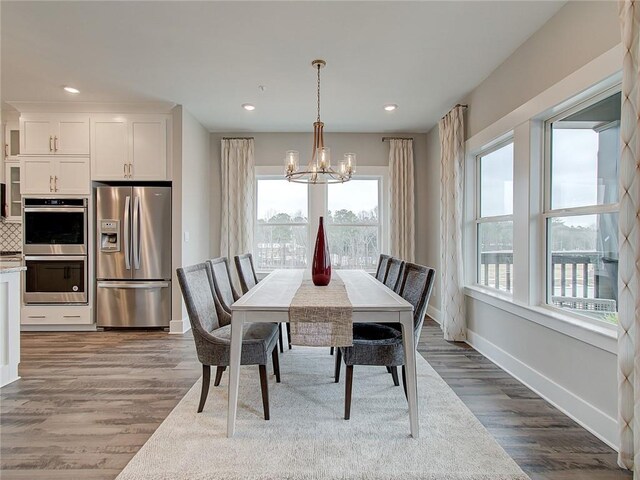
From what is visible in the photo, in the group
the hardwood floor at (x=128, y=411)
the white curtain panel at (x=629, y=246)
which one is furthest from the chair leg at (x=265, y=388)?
the white curtain panel at (x=629, y=246)

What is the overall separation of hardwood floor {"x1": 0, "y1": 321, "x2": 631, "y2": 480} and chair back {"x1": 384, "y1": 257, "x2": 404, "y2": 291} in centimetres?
83

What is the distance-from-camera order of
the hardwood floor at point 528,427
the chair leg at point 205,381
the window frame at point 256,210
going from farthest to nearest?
the window frame at point 256,210
the chair leg at point 205,381
the hardwood floor at point 528,427

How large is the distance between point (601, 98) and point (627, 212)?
0.93m

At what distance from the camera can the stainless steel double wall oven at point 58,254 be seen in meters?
4.13

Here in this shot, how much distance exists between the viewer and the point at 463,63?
311 cm

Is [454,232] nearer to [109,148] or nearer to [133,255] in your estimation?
[133,255]

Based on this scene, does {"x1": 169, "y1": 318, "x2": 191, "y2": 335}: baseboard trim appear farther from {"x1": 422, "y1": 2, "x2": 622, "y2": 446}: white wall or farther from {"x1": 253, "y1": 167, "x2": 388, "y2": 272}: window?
{"x1": 422, "y1": 2, "x2": 622, "y2": 446}: white wall

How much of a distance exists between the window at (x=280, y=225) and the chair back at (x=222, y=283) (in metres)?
2.24

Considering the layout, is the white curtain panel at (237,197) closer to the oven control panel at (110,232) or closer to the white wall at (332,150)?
the white wall at (332,150)

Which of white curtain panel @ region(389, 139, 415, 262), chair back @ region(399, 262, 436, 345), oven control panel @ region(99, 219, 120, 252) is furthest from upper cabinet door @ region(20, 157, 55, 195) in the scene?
white curtain panel @ region(389, 139, 415, 262)

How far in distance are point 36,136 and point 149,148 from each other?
135cm

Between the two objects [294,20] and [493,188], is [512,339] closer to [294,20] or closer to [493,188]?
[493,188]

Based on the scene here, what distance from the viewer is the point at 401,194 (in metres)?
5.12

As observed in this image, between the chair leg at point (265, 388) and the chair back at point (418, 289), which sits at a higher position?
the chair back at point (418, 289)
